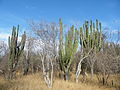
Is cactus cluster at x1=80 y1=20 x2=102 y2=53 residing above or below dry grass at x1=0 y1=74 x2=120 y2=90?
above

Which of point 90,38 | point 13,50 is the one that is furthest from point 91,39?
point 13,50

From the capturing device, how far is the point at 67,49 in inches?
437

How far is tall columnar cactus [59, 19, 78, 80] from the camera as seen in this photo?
437 inches

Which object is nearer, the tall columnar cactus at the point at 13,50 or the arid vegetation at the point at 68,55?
the arid vegetation at the point at 68,55

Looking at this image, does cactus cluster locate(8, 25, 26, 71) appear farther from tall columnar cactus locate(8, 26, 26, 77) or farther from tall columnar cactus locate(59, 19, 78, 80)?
tall columnar cactus locate(59, 19, 78, 80)

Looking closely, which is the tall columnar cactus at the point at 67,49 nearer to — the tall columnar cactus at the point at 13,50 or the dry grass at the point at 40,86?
the dry grass at the point at 40,86

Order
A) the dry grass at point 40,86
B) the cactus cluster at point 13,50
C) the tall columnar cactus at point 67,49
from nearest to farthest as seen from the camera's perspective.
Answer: the dry grass at point 40,86
the tall columnar cactus at point 67,49
the cactus cluster at point 13,50

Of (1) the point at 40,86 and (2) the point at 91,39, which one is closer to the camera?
(1) the point at 40,86

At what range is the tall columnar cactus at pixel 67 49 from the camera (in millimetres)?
11109

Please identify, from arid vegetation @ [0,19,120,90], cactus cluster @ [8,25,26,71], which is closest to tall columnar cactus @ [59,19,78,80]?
arid vegetation @ [0,19,120,90]

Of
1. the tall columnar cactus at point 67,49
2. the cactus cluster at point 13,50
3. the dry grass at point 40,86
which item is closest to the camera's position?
the dry grass at point 40,86

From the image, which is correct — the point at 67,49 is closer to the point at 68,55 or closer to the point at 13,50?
the point at 68,55

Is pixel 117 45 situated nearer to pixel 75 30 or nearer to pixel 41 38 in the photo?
pixel 75 30

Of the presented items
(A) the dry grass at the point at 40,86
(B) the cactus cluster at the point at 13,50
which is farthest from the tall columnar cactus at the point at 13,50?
(A) the dry grass at the point at 40,86
